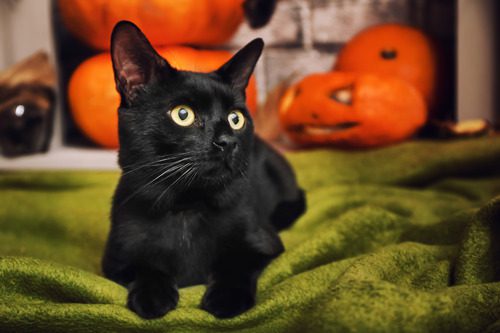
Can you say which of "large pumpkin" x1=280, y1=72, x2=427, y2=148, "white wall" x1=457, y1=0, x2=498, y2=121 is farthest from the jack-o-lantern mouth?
"white wall" x1=457, y1=0, x2=498, y2=121

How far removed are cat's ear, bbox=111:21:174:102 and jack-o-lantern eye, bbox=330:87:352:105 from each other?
2.88 ft

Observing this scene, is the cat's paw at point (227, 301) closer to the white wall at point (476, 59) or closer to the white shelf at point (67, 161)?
the white shelf at point (67, 161)

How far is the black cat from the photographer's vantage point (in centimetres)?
82

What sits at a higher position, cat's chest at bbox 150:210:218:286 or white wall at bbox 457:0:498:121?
white wall at bbox 457:0:498:121

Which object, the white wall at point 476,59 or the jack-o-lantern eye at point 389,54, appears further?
the jack-o-lantern eye at point 389,54

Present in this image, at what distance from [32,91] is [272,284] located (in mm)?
1134

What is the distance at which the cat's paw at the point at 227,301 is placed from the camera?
778mm

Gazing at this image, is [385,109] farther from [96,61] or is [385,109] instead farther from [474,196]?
[96,61]

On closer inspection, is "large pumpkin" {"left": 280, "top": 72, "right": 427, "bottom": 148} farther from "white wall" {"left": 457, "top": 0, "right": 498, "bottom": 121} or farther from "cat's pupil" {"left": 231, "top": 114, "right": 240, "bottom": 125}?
"cat's pupil" {"left": 231, "top": 114, "right": 240, "bottom": 125}

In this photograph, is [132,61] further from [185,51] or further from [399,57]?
[399,57]

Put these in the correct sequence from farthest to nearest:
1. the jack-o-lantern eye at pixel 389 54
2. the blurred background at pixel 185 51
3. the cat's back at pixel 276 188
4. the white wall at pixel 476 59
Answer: the jack-o-lantern eye at pixel 389 54 < the white wall at pixel 476 59 < the blurred background at pixel 185 51 < the cat's back at pixel 276 188

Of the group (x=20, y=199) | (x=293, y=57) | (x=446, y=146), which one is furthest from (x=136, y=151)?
(x=293, y=57)

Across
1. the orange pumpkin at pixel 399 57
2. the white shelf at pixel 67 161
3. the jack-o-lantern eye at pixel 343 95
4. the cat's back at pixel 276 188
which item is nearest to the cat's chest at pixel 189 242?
the cat's back at pixel 276 188

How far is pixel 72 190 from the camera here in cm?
149
